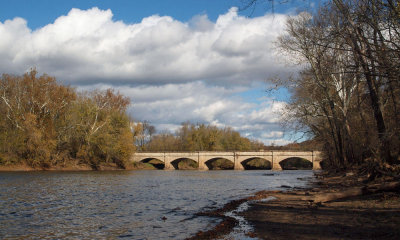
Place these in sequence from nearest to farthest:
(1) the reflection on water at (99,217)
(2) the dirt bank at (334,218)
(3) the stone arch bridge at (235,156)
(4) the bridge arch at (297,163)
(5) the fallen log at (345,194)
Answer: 1. (2) the dirt bank at (334,218)
2. (1) the reflection on water at (99,217)
3. (5) the fallen log at (345,194)
4. (3) the stone arch bridge at (235,156)
5. (4) the bridge arch at (297,163)

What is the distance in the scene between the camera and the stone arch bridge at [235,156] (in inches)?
2921

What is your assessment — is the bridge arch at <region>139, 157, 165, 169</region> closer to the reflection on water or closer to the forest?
the forest

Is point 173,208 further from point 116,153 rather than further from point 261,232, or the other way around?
point 116,153

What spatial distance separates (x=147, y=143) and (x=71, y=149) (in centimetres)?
4230

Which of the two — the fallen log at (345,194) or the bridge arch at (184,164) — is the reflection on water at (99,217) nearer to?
the fallen log at (345,194)

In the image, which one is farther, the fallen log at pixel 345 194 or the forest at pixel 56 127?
the forest at pixel 56 127

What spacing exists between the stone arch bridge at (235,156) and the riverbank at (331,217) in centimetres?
6093

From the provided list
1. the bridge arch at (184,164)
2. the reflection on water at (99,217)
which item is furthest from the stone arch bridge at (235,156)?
the reflection on water at (99,217)

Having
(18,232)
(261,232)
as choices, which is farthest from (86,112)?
(261,232)

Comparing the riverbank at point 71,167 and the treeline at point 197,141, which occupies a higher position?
the treeline at point 197,141

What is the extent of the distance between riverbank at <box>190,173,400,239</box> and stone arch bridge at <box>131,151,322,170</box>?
60934 mm

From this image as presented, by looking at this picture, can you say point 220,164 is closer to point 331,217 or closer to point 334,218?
point 331,217

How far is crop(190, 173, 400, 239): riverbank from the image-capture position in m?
8.80

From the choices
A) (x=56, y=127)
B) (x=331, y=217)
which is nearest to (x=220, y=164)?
(x=56, y=127)
